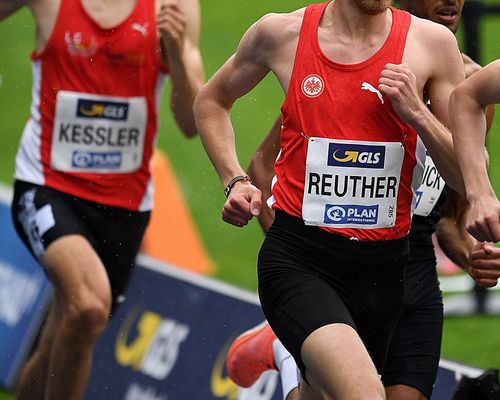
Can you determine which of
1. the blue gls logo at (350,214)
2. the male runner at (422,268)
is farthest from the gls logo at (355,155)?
the male runner at (422,268)

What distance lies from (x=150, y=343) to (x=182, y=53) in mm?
1574

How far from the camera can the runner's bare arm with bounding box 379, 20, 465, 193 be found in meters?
5.76

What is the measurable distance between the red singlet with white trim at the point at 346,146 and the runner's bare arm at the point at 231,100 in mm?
183

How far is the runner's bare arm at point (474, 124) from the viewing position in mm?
5723

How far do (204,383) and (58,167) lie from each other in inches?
52.3

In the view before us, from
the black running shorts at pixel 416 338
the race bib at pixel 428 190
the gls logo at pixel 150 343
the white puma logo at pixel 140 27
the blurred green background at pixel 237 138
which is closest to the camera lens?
the black running shorts at pixel 416 338

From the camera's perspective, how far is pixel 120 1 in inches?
325

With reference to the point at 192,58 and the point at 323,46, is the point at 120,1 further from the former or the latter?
the point at 323,46

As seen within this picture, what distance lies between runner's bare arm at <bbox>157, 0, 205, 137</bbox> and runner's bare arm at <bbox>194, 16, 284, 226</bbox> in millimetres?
1501

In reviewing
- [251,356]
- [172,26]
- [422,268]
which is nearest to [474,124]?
[422,268]

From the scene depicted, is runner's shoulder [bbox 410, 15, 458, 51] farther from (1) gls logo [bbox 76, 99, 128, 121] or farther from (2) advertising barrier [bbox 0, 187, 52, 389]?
(2) advertising barrier [bbox 0, 187, 52, 389]

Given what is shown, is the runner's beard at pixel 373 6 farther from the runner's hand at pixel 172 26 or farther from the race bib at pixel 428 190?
the runner's hand at pixel 172 26

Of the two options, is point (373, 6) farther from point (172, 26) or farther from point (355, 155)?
point (172, 26)

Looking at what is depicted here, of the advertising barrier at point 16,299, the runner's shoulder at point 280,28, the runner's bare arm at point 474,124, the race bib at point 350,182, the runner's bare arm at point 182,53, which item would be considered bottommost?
the advertising barrier at point 16,299
